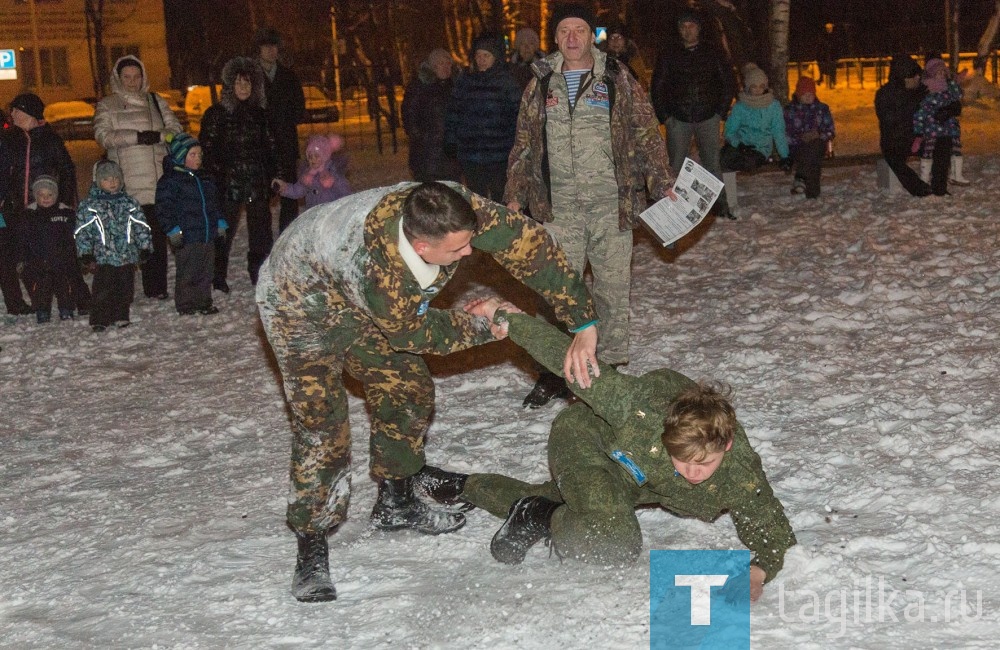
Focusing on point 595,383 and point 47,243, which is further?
point 47,243

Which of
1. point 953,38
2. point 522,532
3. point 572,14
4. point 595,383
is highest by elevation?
point 953,38

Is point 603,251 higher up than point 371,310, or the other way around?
point 371,310

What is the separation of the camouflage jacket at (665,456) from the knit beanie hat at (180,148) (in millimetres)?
5348

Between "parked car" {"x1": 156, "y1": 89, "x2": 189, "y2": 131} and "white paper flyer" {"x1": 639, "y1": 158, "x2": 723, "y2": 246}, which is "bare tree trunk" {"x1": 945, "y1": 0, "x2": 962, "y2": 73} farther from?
"parked car" {"x1": 156, "y1": 89, "x2": 189, "y2": 131}

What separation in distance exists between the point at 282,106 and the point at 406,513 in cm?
584

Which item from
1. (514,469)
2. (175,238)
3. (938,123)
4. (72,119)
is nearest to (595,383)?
(514,469)

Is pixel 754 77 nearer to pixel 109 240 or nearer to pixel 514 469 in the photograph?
pixel 109 240

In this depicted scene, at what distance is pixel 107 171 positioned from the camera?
336 inches

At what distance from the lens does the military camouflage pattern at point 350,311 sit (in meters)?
3.70

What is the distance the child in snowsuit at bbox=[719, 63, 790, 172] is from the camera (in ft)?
35.9

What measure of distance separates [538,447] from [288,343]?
190cm

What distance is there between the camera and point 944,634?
361cm

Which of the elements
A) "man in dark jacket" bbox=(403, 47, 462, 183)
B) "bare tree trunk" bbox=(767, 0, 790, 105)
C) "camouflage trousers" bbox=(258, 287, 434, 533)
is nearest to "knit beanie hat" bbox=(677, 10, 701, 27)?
"man in dark jacket" bbox=(403, 47, 462, 183)
